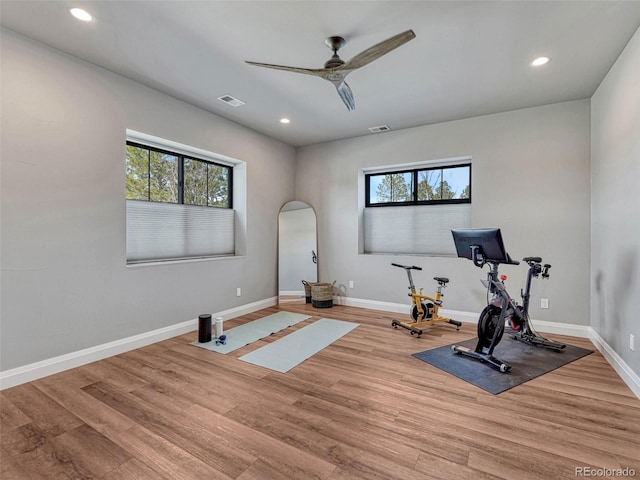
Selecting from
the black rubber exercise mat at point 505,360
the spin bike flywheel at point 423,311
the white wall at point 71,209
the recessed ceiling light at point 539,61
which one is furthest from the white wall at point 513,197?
the white wall at point 71,209

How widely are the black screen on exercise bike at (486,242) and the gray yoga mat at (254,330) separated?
8.02 feet

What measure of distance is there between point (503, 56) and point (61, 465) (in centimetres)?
443

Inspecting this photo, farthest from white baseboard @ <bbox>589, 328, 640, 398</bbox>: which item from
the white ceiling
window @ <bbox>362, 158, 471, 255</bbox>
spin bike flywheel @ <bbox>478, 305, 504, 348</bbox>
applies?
the white ceiling

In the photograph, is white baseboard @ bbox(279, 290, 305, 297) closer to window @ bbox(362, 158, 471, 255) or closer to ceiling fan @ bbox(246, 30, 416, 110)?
window @ bbox(362, 158, 471, 255)

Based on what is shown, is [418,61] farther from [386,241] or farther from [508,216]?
[386,241]

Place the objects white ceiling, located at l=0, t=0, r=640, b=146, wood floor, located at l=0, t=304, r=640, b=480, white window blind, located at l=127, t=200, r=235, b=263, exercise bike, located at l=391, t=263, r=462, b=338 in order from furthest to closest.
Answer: exercise bike, located at l=391, t=263, r=462, b=338 → white window blind, located at l=127, t=200, r=235, b=263 → white ceiling, located at l=0, t=0, r=640, b=146 → wood floor, located at l=0, t=304, r=640, b=480

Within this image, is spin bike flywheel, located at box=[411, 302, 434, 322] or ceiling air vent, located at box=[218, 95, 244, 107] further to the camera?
spin bike flywheel, located at box=[411, 302, 434, 322]

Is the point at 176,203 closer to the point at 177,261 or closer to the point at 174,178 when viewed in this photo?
the point at 174,178

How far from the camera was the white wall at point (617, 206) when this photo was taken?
250cm

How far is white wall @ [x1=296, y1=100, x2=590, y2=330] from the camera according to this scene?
3.78 m

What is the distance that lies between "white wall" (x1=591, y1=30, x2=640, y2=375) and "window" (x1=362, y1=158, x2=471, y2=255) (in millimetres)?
1477

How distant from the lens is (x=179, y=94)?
3.65 metres

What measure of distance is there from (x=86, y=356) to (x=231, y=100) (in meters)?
3.19

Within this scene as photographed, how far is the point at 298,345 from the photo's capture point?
3.43 m
